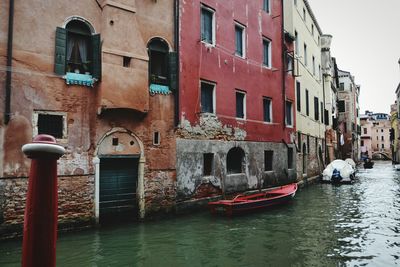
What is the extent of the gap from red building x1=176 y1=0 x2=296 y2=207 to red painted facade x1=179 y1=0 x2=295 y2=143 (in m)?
0.04

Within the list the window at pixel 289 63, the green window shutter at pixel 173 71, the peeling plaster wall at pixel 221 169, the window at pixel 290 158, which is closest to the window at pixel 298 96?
the window at pixel 289 63

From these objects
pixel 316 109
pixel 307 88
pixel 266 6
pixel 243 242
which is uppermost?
pixel 266 6

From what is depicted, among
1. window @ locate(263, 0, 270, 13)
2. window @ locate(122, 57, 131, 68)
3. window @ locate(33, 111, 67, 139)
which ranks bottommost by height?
window @ locate(33, 111, 67, 139)

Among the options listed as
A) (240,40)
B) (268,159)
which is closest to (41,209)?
(240,40)

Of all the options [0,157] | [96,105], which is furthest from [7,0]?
[0,157]

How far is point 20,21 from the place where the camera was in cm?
797

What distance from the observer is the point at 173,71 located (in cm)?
1096

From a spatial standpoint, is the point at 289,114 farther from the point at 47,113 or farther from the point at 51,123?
the point at 47,113

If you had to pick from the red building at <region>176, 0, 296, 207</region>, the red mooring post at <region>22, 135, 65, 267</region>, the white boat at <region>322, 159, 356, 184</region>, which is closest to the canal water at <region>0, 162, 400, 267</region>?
the red building at <region>176, 0, 296, 207</region>

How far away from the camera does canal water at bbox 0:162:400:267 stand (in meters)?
6.44

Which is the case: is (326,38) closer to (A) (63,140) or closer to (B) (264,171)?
(B) (264,171)

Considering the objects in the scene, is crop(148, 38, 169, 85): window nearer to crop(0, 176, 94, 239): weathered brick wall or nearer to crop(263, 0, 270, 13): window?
crop(0, 176, 94, 239): weathered brick wall

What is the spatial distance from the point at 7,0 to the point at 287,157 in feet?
47.4

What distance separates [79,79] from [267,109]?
10.2m
